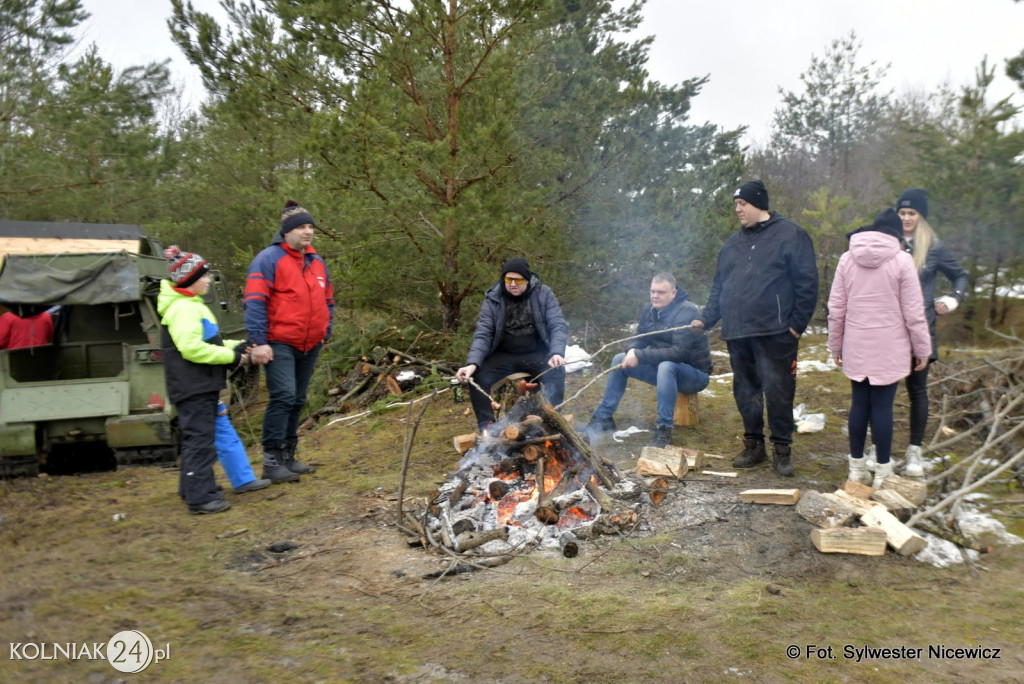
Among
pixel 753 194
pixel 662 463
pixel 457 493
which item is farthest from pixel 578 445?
pixel 753 194

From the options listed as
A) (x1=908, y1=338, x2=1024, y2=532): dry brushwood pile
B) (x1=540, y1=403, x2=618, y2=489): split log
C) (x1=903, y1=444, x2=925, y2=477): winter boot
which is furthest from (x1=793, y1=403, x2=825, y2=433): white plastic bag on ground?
(x1=540, y1=403, x2=618, y2=489): split log

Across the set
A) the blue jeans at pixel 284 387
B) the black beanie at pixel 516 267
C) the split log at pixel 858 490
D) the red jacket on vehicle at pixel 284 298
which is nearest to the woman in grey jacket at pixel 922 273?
the split log at pixel 858 490

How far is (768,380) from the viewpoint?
4.82m

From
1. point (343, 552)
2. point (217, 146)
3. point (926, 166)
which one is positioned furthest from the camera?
point (217, 146)

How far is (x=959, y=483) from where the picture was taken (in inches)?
179

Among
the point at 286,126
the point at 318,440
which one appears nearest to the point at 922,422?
the point at 318,440

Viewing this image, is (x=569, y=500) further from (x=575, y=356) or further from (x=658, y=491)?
(x=575, y=356)

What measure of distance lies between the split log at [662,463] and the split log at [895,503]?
1226mm

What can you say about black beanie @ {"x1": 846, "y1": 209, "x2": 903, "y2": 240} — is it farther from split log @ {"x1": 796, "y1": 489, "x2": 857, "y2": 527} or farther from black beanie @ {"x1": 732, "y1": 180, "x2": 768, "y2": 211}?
split log @ {"x1": 796, "y1": 489, "x2": 857, "y2": 527}

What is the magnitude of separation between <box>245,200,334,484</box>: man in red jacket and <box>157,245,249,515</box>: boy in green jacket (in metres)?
0.32

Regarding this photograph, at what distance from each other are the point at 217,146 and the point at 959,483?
16.8m

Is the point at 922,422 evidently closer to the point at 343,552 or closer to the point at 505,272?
the point at 505,272

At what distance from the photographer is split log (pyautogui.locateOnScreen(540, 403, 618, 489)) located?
433 centimetres

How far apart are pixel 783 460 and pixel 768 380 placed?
24.0 inches
